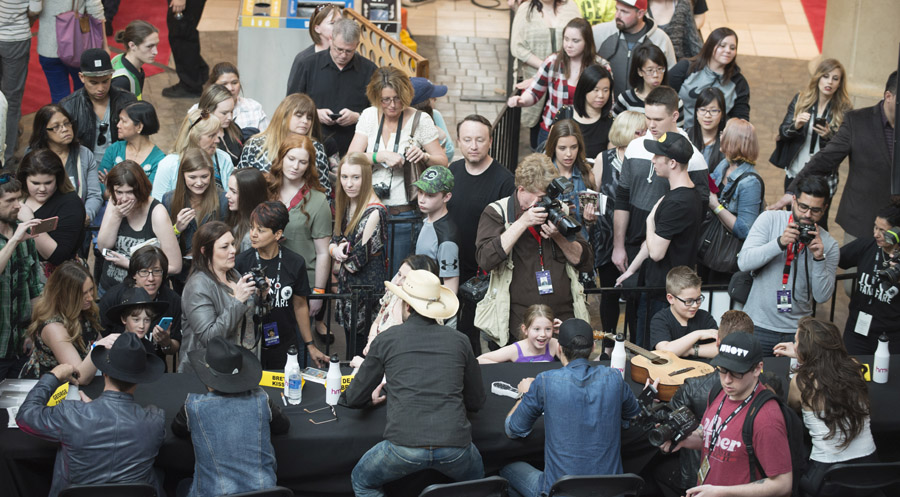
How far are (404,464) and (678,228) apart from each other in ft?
8.48

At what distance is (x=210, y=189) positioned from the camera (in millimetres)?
6809

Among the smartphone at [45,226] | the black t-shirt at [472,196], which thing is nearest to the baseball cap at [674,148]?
the black t-shirt at [472,196]

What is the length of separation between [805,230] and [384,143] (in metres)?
2.97

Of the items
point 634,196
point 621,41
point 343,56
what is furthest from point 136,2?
point 634,196

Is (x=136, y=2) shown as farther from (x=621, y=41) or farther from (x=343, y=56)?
(x=621, y=41)

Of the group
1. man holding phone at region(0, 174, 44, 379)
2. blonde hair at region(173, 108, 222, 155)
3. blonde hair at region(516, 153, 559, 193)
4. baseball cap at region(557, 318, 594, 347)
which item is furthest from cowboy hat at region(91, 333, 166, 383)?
blonde hair at region(173, 108, 222, 155)

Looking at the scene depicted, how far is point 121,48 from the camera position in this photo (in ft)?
42.2

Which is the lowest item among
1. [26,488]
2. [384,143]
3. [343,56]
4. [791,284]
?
[26,488]

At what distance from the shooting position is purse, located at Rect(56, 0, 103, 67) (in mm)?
9320

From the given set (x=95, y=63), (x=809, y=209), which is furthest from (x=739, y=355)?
(x=95, y=63)

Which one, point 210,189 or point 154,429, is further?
point 210,189

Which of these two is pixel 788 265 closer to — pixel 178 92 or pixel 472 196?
pixel 472 196

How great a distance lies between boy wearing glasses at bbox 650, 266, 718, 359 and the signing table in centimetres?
96

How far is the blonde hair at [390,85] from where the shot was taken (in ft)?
24.2
